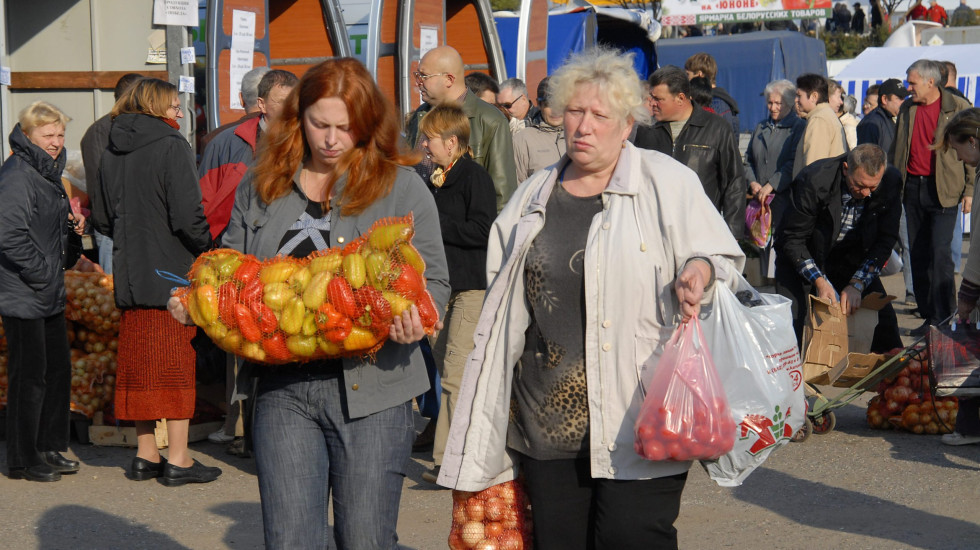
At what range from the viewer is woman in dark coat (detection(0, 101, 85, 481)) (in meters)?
5.57

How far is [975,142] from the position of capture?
5363mm

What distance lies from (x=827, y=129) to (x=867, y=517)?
436 centimetres

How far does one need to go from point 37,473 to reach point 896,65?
14.1 metres

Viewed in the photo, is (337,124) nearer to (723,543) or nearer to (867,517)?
(723,543)

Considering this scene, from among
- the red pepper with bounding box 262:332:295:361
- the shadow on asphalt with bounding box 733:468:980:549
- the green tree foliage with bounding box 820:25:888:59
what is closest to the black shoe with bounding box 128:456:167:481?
the shadow on asphalt with bounding box 733:468:980:549

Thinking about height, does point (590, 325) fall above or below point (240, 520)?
above

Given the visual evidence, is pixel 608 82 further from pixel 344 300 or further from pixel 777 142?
pixel 777 142

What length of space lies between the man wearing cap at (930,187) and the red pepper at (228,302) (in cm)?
726

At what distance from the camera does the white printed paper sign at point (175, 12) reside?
8.08 meters

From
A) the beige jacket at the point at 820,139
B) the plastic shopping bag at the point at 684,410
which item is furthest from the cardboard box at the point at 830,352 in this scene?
the plastic shopping bag at the point at 684,410

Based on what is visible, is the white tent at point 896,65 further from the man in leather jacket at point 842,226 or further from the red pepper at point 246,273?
the red pepper at point 246,273

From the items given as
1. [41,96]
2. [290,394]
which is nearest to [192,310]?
[290,394]

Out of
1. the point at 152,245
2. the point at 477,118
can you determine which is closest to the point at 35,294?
the point at 152,245

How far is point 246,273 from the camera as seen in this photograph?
299cm
